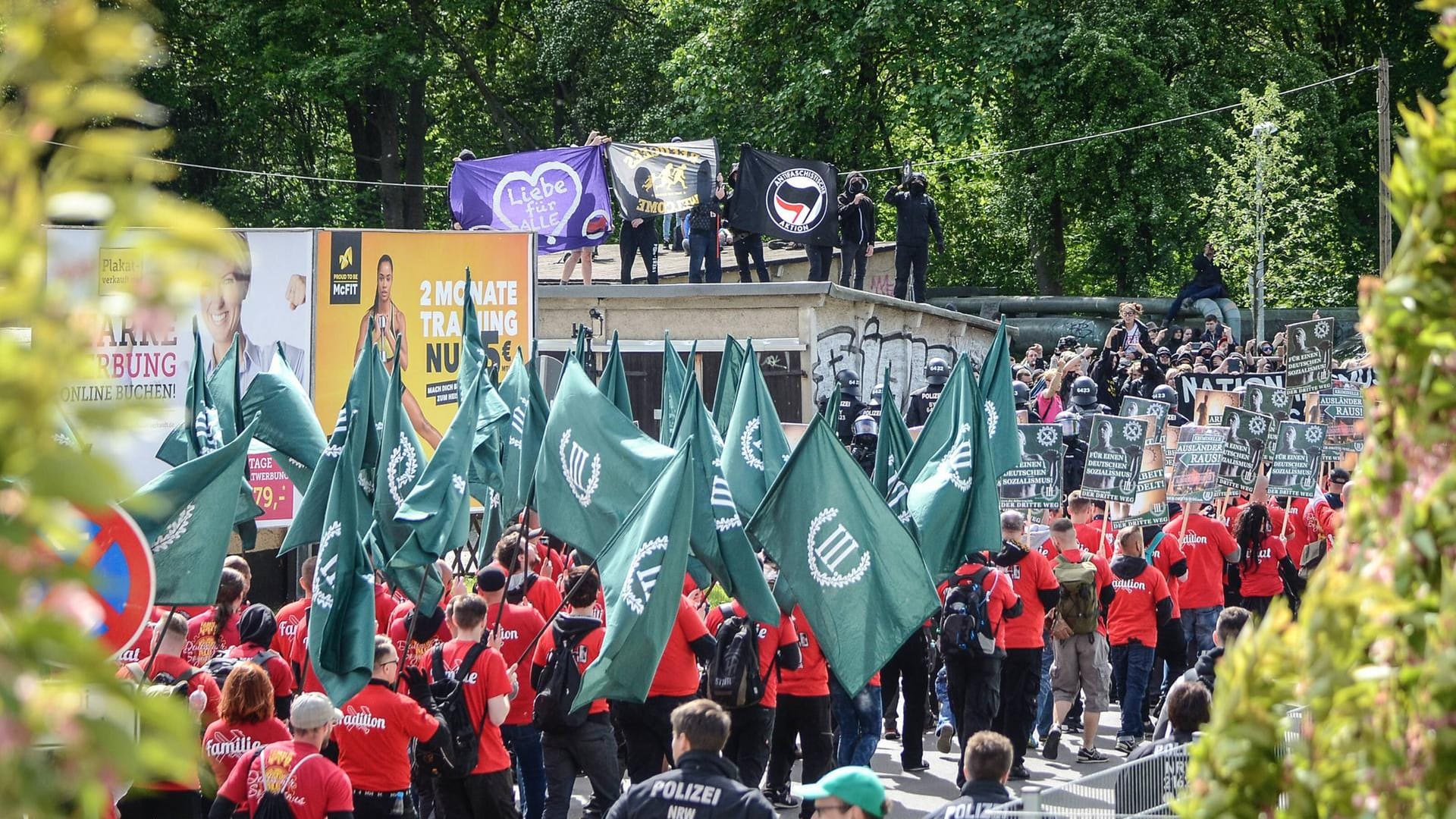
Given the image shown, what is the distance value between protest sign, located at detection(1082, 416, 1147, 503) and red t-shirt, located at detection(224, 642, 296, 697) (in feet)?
23.1

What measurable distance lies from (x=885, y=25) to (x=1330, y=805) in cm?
3284

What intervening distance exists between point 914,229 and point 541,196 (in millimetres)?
6226

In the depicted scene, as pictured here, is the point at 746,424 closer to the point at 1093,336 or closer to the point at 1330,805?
the point at 1330,805

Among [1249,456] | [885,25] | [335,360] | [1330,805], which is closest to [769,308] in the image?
[335,360]

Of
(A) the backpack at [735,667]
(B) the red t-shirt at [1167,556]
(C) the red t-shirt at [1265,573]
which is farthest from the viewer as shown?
(C) the red t-shirt at [1265,573]

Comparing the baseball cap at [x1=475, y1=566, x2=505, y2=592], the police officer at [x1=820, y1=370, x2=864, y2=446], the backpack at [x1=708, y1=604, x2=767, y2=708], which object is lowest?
the backpack at [x1=708, y1=604, x2=767, y2=708]

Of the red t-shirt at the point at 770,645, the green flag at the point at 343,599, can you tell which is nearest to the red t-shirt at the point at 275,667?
the green flag at the point at 343,599

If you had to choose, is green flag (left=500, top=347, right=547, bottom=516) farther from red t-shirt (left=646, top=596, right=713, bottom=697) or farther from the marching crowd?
red t-shirt (left=646, top=596, right=713, bottom=697)

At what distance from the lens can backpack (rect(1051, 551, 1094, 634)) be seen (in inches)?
504

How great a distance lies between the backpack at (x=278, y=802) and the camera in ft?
23.3

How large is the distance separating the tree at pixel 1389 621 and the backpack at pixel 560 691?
641cm

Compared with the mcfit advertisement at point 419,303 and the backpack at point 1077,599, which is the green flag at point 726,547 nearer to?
the backpack at point 1077,599

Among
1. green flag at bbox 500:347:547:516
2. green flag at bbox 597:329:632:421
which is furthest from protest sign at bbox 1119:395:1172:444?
green flag at bbox 500:347:547:516

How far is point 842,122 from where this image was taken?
119ft
